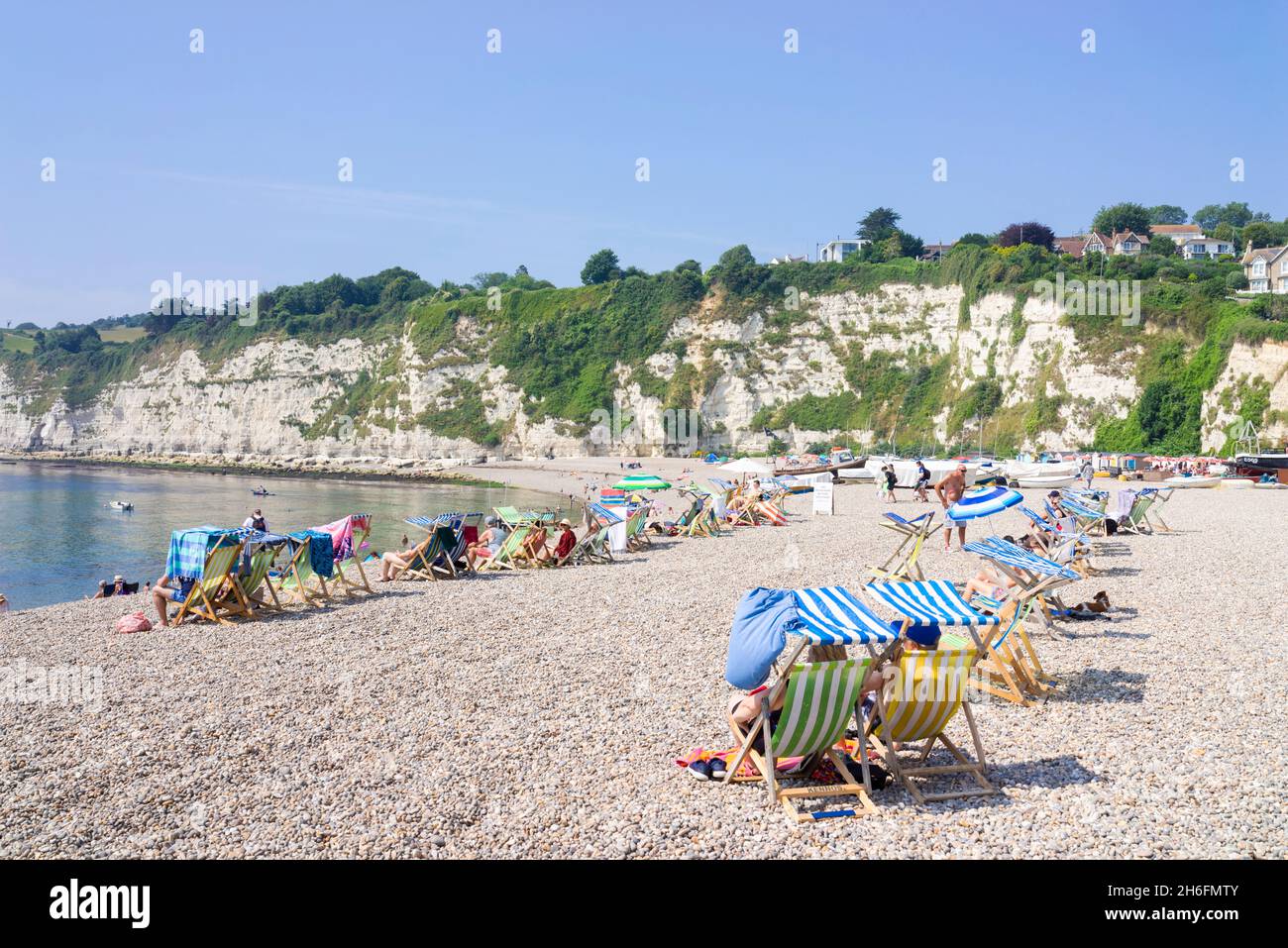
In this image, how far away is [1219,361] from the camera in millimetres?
46094

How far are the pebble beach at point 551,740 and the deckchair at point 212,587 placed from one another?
0.21 metres

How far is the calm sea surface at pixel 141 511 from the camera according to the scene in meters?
21.8

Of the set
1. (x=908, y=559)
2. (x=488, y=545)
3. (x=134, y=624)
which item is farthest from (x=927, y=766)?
(x=488, y=545)

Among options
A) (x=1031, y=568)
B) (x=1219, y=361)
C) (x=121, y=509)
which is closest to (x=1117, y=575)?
(x=1031, y=568)

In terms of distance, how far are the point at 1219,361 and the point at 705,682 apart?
48.6 meters

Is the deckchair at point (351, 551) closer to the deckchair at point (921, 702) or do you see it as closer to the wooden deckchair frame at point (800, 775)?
the wooden deckchair frame at point (800, 775)

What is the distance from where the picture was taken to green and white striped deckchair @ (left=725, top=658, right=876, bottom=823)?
500 centimetres

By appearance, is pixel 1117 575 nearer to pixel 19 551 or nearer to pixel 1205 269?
pixel 19 551

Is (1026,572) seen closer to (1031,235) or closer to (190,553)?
(190,553)

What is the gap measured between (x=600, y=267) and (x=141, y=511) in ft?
203

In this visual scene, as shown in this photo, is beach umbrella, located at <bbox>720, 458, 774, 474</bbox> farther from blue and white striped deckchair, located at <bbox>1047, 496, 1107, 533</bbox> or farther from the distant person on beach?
blue and white striped deckchair, located at <bbox>1047, 496, 1107, 533</bbox>

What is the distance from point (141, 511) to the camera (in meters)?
37.7

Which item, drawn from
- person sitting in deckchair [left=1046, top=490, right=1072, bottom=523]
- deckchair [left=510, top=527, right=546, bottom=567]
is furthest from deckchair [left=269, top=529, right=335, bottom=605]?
person sitting in deckchair [left=1046, top=490, right=1072, bottom=523]

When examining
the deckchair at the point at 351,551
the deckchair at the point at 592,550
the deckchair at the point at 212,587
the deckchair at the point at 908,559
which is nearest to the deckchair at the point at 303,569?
the deckchair at the point at 351,551
